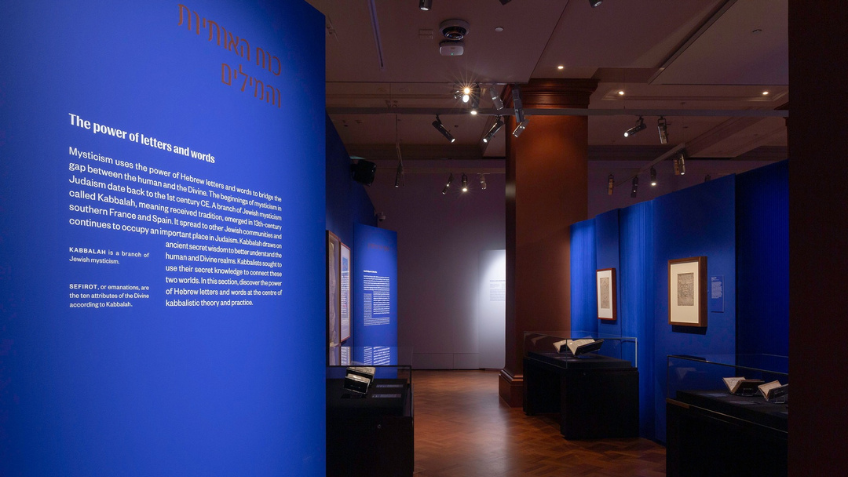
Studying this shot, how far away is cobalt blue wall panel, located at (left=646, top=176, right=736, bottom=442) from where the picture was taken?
15.7 ft

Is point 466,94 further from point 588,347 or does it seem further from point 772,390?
point 772,390

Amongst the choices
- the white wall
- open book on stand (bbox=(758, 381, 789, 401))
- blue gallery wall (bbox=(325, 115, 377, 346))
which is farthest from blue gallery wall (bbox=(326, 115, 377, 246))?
open book on stand (bbox=(758, 381, 789, 401))

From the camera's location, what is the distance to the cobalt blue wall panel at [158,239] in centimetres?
131

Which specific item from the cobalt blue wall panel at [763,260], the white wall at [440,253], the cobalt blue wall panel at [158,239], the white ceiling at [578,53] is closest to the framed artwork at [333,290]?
the white ceiling at [578,53]

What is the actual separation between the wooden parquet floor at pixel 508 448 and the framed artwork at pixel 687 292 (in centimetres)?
135

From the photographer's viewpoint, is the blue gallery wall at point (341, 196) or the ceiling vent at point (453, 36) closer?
the ceiling vent at point (453, 36)

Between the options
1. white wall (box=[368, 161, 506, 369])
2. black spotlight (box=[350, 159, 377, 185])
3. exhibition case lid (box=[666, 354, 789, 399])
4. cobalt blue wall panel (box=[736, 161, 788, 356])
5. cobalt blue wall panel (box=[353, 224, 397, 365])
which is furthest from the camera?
white wall (box=[368, 161, 506, 369])

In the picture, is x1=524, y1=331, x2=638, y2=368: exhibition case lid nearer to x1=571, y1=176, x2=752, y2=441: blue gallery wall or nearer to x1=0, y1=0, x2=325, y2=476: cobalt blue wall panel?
x1=571, y1=176, x2=752, y2=441: blue gallery wall

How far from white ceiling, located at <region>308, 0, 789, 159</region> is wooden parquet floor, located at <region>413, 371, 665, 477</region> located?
3688mm

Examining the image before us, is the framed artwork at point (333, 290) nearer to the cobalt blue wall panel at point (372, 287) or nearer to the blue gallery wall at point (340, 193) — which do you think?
the blue gallery wall at point (340, 193)

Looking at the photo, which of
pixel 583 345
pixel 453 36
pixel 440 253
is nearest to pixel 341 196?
pixel 453 36

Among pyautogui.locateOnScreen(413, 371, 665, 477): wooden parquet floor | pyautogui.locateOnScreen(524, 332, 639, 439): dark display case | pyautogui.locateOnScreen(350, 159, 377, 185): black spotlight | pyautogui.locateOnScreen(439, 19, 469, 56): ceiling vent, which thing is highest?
pyautogui.locateOnScreen(439, 19, 469, 56): ceiling vent

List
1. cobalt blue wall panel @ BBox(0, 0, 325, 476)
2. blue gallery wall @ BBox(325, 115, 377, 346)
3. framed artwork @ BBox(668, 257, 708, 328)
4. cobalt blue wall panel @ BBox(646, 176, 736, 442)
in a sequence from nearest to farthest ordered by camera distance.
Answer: cobalt blue wall panel @ BBox(0, 0, 325, 476), cobalt blue wall panel @ BBox(646, 176, 736, 442), framed artwork @ BBox(668, 257, 708, 328), blue gallery wall @ BBox(325, 115, 377, 346)

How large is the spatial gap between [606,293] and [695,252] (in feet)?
5.55
